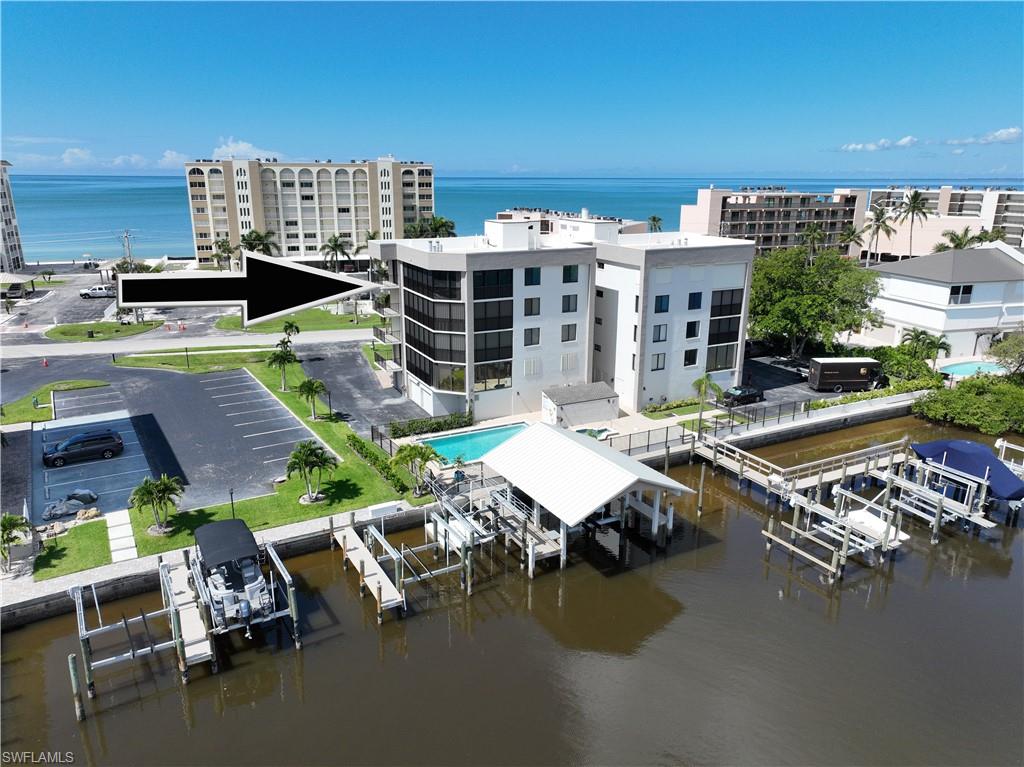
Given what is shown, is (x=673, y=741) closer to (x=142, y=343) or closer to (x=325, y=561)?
(x=325, y=561)

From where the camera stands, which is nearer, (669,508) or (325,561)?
(325,561)

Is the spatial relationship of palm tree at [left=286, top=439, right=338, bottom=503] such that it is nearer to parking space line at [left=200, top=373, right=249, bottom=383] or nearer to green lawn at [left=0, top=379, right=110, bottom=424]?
green lawn at [left=0, top=379, right=110, bottom=424]

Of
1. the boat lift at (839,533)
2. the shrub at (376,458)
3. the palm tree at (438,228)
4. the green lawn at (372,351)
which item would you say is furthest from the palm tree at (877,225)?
the shrub at (376,458)

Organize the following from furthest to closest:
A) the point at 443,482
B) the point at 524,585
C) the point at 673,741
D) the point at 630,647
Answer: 1. the point at 443,482
2. the point at 524,585
3. the point at 630,647
4. the point at 673,741

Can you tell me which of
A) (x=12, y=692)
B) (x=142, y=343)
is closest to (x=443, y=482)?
(x=12, y=692)

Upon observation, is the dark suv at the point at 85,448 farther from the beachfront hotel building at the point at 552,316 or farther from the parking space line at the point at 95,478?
the beachfront hotel building at the point at 552,316

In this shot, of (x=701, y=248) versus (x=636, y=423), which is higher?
(x=701, y=248)
